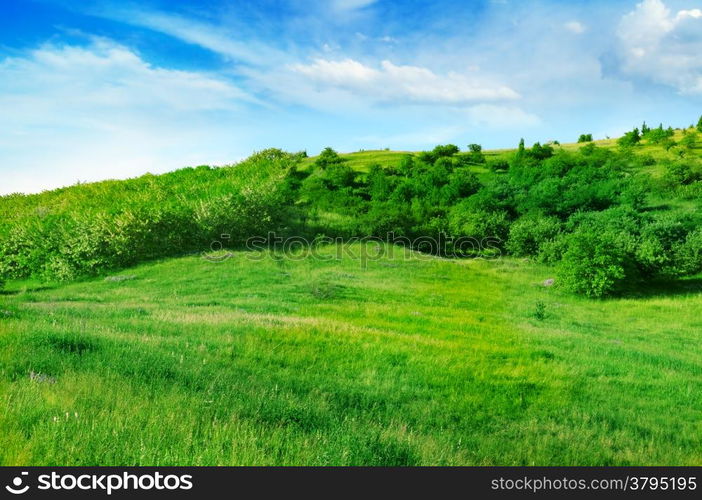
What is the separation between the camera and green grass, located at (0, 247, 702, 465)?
566 cm

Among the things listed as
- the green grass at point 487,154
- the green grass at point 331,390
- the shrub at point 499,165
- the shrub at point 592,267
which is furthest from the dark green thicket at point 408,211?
the green grass at point 331,390

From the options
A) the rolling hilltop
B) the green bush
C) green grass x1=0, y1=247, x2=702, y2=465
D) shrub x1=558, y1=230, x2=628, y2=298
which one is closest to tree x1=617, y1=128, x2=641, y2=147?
the rolling hilltop

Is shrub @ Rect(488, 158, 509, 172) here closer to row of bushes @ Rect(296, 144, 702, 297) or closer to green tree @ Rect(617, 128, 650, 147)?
row of bushes @ Rect(296, 144, 702, 297)

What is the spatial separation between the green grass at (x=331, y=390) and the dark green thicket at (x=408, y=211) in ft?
53.6

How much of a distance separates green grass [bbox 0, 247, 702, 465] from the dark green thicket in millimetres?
16327

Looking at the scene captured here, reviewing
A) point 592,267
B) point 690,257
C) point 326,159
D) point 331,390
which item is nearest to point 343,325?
point 331,390

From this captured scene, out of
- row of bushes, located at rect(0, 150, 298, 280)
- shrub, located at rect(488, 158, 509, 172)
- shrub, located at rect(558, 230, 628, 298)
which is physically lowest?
shrub, located at rect(558, 230, 628, 298)

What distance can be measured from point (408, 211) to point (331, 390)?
49262 mm

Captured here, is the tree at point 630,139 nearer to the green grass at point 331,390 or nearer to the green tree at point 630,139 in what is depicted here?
the green tree at point 630,139

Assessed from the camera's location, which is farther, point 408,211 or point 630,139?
point 630,139

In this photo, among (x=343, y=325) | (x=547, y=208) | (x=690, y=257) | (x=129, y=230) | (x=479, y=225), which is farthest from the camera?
(x=547, y=208)

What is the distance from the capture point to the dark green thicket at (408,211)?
37.9m

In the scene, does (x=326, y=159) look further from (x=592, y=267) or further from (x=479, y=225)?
(x=592, y=267)

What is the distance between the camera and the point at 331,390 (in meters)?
9.51
